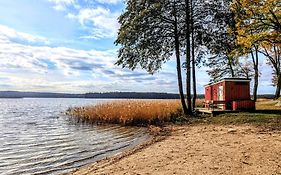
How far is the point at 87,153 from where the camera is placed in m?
14.4

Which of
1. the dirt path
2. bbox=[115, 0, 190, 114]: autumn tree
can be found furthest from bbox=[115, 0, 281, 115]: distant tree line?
the dirt path

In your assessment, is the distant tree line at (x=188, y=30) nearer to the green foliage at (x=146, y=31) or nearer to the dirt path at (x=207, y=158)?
the green foliage at (x=146, y=31)

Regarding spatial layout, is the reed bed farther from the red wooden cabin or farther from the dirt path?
the dirt path

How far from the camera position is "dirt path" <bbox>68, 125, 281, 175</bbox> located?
30.1 feet

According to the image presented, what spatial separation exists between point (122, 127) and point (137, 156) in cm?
1166

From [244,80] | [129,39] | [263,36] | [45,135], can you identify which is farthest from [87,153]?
[244,80]

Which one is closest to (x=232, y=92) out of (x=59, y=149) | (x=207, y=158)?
(x=59, y=149)

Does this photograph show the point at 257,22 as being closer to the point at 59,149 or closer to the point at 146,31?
the point at 146,31

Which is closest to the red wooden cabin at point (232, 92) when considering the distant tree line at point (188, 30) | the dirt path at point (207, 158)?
the distant tree line at point (188, 30)

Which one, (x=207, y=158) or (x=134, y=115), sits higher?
(x=134, y=115)

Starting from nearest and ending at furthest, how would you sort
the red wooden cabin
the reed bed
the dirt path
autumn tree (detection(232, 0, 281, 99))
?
the dirt path < autumn tree (detection(232, 0, 281, 99)) < the reed bed < the red wooden cabin

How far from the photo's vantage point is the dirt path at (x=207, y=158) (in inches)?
361

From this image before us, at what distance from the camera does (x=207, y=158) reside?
10484mm

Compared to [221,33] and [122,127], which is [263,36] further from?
[122,127]
